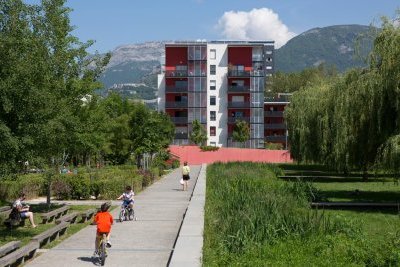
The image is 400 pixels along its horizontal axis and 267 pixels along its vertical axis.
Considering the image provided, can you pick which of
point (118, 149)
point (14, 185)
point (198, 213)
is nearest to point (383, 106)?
point (198, 213)

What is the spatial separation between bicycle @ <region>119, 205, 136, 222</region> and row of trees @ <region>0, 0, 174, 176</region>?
276cm

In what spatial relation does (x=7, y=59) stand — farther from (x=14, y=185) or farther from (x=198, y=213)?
(x=14, y=185)

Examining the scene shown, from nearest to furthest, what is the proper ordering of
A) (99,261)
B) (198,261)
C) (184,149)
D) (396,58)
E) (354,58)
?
(198,261) → (99,261) → (396,58) → (354,58) → (184,149)

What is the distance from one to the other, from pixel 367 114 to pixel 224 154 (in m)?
52.3

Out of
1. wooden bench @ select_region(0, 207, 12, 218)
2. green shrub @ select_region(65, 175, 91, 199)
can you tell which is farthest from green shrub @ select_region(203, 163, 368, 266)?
green shrub @ select_region(65, 175, 91, 199)

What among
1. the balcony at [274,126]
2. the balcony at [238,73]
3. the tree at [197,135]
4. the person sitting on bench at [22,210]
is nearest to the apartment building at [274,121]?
the balcony at [274,126]

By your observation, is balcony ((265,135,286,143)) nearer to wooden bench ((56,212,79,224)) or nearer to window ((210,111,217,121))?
window ((210,111,217,121))

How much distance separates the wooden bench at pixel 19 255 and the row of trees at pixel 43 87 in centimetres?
224

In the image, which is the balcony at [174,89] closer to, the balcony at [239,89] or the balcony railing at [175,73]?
the balcony railing at [175,73]

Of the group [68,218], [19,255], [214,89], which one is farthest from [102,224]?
[214,89]

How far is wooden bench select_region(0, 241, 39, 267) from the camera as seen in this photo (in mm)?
10250

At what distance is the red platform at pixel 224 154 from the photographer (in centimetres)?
7494

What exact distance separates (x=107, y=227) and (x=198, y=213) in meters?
5.26

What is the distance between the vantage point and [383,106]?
22.0 m
